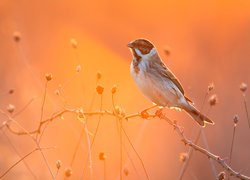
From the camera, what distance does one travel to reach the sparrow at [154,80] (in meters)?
7.23

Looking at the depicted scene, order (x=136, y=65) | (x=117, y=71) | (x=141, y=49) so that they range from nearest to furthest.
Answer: (x=136, y=65)
(x=141, y=49)
(x=117, y=71)

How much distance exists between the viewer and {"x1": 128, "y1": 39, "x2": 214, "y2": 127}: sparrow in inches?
285

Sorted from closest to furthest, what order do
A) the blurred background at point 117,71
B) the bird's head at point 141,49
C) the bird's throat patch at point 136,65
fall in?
the bird's throat patch at point 136,65, the bird's head at point 141,49, the blurred background at point 117,71

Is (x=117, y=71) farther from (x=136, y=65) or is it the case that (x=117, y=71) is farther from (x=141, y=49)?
(x=136, y=65)

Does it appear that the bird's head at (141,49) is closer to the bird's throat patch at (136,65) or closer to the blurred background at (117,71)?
the bird's throat patch at (136,65)

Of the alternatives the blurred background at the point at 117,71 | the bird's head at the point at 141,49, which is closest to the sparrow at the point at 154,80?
the bird's head at the point at 141,49

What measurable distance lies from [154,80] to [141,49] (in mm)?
277

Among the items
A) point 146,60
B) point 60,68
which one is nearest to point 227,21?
point 60,68

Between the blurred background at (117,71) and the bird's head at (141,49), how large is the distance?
51cm

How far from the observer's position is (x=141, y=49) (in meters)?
7.41

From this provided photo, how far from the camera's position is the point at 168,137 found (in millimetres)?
10219

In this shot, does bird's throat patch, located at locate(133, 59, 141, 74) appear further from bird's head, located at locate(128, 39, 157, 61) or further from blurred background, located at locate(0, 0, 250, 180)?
blurred background, located at locate(0, 0, 250, 180)

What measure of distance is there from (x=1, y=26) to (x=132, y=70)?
5.35m

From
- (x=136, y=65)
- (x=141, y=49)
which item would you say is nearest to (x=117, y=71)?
(x=141, y=49)
